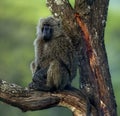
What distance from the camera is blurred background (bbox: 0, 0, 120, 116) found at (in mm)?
32812

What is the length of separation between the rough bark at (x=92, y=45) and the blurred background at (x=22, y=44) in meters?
20.8

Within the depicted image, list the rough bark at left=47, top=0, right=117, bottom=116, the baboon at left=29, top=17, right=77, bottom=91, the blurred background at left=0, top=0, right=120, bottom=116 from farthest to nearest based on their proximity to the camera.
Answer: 1. the blurred background at left=0, top=0, right=120, bottom=116
2. the baboon at left=29, top=17, right=77, bottom=91
3. the rough bark at left=47, top=0, right=117, bottom=116

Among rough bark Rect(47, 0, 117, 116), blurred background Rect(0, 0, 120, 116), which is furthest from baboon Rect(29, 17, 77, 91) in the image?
blurred background Rect(0, 0, 120, 116)

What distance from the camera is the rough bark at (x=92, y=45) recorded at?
391 inches

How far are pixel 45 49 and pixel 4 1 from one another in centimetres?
3086

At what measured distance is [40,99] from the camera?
9.80 metres

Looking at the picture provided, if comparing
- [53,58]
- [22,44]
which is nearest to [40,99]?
[53,58]

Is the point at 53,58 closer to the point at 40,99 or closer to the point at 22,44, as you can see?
the point at 40,99

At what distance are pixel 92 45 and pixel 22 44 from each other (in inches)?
1030

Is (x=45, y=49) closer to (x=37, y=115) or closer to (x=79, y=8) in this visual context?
(x=79, y=8)

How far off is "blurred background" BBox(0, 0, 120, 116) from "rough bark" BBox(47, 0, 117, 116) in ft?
68.2

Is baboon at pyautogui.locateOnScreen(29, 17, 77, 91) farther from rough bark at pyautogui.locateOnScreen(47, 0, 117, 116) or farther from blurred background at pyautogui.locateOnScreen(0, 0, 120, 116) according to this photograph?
blurred background at pyautogui.locateOnScreen(0, 0, 120, 116)

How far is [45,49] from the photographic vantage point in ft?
36.0

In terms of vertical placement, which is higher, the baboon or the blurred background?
the blurred background
